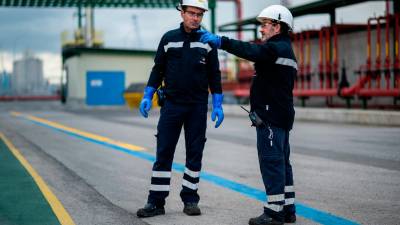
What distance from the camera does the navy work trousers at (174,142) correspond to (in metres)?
5.79

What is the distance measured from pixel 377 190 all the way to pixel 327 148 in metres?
4.96

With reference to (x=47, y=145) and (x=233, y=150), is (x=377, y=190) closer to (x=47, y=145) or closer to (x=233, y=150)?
(x=233, y=150)

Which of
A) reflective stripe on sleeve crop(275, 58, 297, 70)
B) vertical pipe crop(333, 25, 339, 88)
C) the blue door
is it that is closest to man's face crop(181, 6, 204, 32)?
reflective stripe on sleeve crop(275, 58, 297, 70)

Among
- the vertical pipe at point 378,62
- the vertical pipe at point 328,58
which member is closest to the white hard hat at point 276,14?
the vertical pipe at point 378,62

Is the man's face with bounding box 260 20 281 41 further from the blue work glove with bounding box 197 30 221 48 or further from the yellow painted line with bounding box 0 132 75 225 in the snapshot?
the yellow painted line with bounding box 0 132 75 225

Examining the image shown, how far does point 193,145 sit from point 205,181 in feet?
7.10

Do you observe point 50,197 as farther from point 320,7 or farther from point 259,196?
point 320,7

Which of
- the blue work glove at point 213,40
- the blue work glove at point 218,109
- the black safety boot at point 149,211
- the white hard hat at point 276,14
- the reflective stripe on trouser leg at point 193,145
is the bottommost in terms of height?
the black safety boot at point 149,211

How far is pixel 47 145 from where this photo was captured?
43.1 ft

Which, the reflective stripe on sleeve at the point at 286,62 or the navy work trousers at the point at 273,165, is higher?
the reflective stripe on sleeve at the point at 286,62

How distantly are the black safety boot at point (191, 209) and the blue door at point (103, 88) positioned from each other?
3986cm

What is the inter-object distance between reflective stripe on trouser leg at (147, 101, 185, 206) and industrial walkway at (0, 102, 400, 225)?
0.23 meters

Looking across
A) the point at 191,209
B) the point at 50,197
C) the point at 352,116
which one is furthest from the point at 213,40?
the point at 352,116

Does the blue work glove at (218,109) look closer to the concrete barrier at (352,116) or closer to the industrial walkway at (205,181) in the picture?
the industrial walkway at (205,181)
